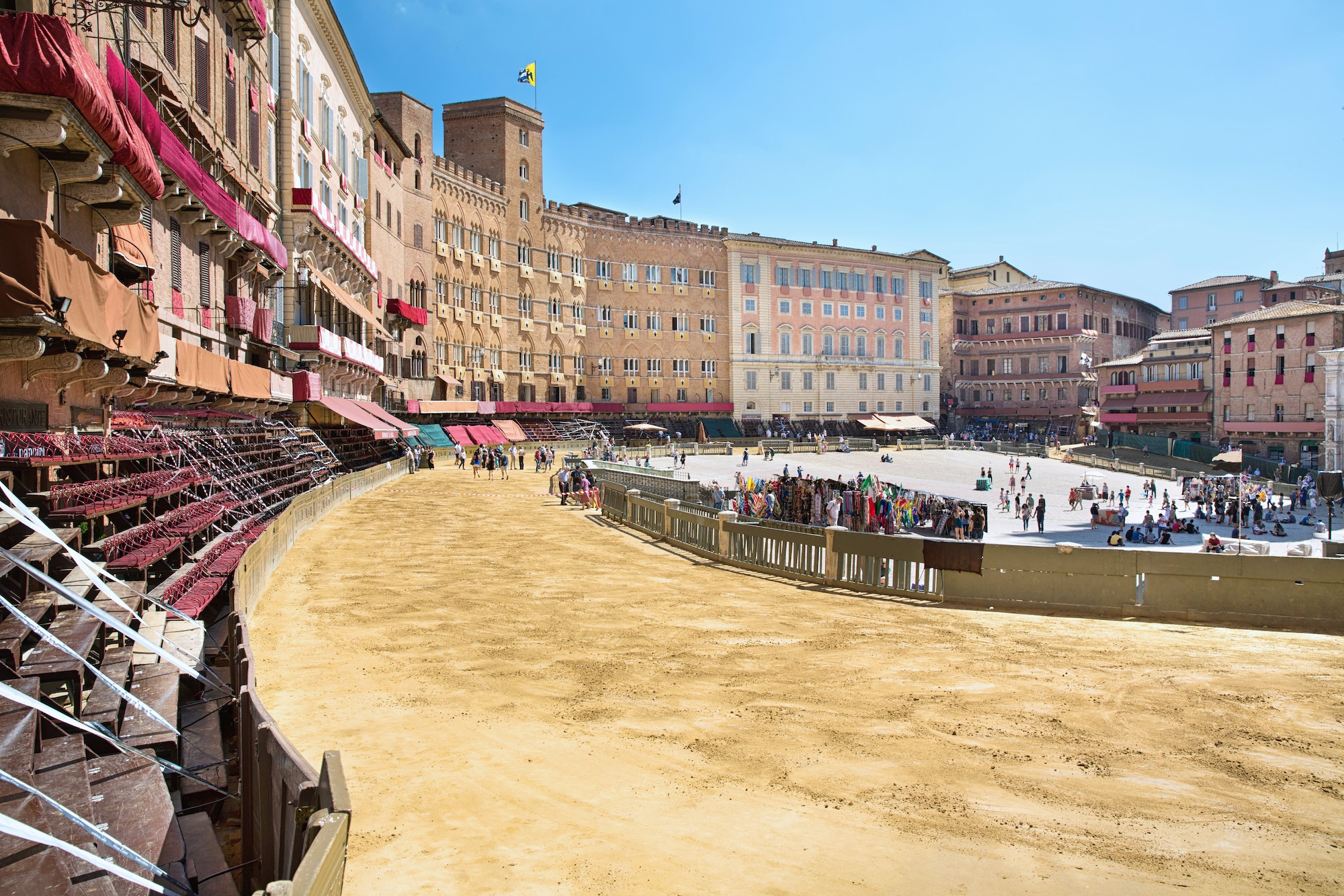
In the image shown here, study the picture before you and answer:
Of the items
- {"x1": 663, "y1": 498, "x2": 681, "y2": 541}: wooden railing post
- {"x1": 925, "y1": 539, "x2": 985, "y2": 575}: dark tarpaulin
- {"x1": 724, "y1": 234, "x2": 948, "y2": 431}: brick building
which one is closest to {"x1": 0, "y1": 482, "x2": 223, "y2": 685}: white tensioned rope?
{"x1": 925, "y1": 539, "x2": 985, "y2": 575}: dark tarpaulin

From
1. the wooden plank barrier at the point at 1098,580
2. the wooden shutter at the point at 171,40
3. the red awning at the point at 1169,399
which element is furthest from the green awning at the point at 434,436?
the red awning at the point at 1169,399

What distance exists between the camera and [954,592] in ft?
49.4

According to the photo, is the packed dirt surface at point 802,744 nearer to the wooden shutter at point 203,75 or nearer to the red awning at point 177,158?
the red awning at point 177,158

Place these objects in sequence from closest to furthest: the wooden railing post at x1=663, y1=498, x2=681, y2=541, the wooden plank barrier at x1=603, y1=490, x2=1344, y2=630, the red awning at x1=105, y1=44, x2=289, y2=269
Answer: the wooden plank barrier at x1=603, y1=490, x2=1344, y2=630, the red awning at x1=105, y1=44, x2=289, y2=269, the wooden railing post at x1=663, y1=498, x2=681, y2=541

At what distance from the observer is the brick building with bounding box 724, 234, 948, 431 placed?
8075 cm

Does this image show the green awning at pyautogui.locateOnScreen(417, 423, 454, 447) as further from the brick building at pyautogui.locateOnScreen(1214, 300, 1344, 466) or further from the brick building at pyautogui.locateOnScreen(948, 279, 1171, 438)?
the brick building at pyautogui.locateOnScreen(1214, 300, 1344, 466)

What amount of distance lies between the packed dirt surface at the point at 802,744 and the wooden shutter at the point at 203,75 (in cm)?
1543

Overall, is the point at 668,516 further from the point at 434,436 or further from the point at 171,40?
the point at 434,436

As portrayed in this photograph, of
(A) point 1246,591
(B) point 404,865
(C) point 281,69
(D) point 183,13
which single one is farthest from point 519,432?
(B) point 404,865

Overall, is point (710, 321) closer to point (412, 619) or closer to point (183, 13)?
point (183, 13)

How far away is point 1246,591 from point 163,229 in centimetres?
2315

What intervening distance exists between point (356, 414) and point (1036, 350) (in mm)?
74044

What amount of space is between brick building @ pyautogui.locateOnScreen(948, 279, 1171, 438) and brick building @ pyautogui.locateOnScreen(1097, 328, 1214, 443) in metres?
7.24

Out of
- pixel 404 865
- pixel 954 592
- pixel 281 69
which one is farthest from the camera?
pixel 281 69
